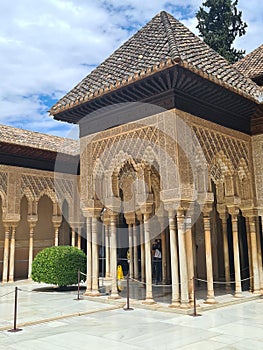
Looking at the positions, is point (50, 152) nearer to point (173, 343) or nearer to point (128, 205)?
point (128, 205)

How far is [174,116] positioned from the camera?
25.5ft

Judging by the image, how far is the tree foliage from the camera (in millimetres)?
20219

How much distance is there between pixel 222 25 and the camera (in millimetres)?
20594

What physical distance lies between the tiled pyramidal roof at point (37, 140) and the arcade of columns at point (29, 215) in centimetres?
105

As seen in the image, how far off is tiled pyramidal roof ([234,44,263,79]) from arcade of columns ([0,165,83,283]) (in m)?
8.13

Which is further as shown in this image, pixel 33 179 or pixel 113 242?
pixel 33 179

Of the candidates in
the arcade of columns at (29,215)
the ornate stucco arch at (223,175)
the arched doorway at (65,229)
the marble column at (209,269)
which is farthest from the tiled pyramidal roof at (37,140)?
the marble column at (209,269)

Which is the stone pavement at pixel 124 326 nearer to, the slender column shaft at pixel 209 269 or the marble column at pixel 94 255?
the slender column shaft at pixel 209 269

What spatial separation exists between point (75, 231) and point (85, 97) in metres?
8.39

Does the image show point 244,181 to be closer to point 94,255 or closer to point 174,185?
point 174,185

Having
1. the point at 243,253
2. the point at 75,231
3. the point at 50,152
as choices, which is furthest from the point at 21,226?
the point at 243,253

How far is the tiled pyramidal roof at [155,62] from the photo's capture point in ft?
24.8

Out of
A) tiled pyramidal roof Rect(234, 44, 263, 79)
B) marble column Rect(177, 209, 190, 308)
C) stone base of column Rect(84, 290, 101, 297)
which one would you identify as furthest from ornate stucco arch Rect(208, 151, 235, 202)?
stone base of column Rect(84, 290, 101, 297)

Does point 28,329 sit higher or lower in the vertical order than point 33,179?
lower
